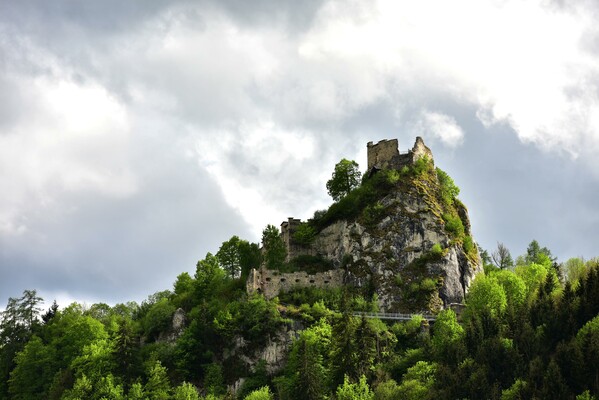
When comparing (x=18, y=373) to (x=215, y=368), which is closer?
(x=215, y=368)

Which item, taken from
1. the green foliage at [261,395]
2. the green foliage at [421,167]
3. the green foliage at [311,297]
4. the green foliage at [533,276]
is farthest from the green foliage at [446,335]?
the green foliage at [421,167]

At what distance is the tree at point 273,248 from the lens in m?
90.4

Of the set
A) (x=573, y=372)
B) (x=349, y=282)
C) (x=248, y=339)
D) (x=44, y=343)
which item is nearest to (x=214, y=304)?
(x=248, y=339)

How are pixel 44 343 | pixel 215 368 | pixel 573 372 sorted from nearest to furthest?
1. pixel 573 372
2. pixel 215 368
3. pixel 44 343

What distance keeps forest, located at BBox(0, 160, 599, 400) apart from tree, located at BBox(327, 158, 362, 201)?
4.53m

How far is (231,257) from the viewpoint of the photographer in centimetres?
9825

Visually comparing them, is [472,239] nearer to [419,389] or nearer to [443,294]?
[443,294]

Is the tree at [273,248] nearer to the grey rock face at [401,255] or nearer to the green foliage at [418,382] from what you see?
the grey rock face at [401,255]

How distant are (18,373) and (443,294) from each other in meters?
48.7

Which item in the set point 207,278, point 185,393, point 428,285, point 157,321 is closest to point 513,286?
point 428,285

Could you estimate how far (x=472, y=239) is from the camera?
93.8 meters

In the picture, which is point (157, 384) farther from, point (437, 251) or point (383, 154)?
point (383, 154)

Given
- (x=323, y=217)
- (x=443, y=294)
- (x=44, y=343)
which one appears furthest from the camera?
(x=323, y=217)

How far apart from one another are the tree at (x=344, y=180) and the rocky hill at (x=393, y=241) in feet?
15.8
